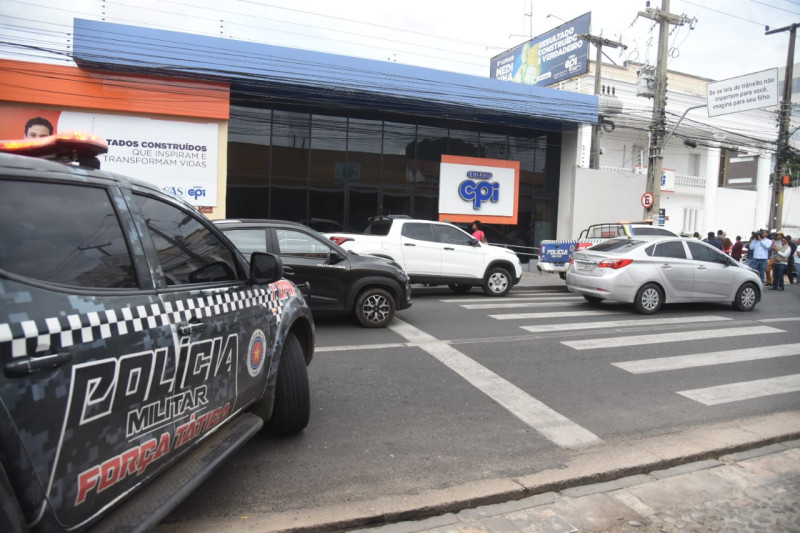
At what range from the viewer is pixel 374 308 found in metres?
8.64

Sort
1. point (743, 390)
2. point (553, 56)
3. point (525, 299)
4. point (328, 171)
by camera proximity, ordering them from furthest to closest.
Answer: point (553, 56)
point (328, 171)
point (525, 299)
point (743, 390)

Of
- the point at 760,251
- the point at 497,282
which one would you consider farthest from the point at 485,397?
the point at 760,251

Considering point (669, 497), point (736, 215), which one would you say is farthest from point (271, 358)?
point (736, 215)

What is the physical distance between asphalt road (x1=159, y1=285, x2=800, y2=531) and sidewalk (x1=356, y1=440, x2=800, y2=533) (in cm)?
37

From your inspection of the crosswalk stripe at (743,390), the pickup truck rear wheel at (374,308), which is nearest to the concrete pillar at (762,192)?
the crosswalk stripe at (743,390)

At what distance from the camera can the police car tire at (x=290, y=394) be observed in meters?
3.95

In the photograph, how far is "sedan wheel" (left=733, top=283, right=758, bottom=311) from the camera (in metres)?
11.6

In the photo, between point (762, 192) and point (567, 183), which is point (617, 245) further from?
point (762, 192)

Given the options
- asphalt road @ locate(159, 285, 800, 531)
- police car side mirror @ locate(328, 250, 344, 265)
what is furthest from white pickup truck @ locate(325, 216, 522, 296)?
police car side mirror @ locate(328, 250, 344, 265)

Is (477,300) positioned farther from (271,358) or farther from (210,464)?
(210,464)

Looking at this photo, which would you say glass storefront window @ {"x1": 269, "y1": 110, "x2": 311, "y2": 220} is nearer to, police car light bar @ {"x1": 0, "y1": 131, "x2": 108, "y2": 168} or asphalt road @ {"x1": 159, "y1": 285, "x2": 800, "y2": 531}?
asphalt road @ {"x1": 159, "y1": 285, "x2": 800, "y2": 531}

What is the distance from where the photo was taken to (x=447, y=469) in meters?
3.84

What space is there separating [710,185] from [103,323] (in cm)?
3127

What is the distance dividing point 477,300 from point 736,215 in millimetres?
24325
